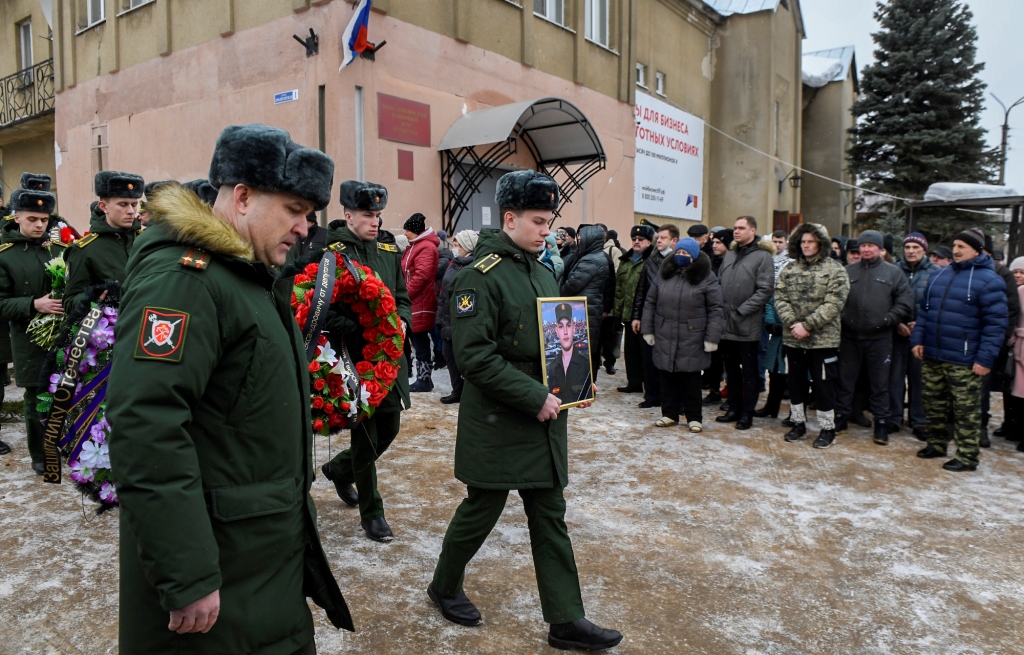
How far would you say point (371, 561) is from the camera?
13.2 ft

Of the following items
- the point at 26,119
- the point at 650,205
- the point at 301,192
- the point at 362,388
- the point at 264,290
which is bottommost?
the point at 362,388

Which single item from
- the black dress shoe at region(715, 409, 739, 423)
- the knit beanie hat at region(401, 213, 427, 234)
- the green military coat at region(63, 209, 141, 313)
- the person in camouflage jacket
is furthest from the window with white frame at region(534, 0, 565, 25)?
the green military coat at region(63, 209, 141, 313)

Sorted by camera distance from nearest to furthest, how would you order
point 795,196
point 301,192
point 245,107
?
1. point 301,192
2. point 245,107
3. point 795,196

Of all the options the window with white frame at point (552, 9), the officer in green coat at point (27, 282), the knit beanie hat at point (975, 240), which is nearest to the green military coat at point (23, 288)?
the officer in green coat at point (27, 282)

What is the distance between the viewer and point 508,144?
36.5 feet

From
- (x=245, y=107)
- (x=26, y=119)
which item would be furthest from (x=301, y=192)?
(x=26, y=119)

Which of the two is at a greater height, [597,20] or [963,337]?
[597,20]

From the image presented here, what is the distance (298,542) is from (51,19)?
1761 centimetres

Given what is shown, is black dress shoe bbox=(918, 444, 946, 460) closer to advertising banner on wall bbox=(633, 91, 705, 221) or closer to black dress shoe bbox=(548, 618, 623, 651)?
black dress shoe bbox=(548, 618, 623, 651)

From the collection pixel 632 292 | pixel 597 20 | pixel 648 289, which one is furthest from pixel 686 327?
pixel 597 20

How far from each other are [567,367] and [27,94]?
18.8m

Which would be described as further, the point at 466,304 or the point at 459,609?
the point at 459,609

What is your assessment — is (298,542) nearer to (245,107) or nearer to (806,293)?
(806,293)

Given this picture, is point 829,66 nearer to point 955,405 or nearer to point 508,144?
point 508,144
